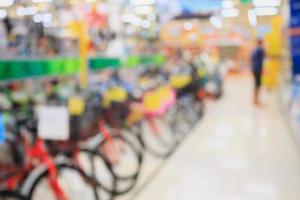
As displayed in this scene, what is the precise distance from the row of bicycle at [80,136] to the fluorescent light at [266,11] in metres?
15.8

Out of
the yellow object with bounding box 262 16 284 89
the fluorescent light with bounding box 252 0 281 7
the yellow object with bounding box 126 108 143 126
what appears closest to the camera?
the yellow object with bounding box 126 108 143 126

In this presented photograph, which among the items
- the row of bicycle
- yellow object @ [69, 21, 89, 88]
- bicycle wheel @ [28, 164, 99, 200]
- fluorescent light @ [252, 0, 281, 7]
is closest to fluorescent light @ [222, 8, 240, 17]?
fluorescent light @ [252, 0, 281, 7]

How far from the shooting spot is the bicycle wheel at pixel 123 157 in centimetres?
359

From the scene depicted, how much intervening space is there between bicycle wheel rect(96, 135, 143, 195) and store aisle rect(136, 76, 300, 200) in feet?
0.56

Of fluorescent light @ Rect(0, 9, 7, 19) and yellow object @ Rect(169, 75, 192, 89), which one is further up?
fluorescent light @ Rect(0, 9, 7, 19)

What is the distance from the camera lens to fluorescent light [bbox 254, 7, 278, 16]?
65.9ft

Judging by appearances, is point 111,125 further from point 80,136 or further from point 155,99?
point 155,99

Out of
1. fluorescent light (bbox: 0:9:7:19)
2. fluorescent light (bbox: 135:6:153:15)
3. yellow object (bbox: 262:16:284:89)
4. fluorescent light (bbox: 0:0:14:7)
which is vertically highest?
fluorescent light (bbox: 0:0:14:7)

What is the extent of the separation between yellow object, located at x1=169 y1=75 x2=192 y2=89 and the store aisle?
32.0 inches

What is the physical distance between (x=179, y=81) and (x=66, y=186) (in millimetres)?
3808

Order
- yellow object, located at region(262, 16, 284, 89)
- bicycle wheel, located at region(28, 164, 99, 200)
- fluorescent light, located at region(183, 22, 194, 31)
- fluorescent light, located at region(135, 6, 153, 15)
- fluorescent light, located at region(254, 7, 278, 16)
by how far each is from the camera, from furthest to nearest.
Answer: fluorescent light, located at region(254, 7, 278, 16), fluorescent light, located at region(135, 6, 153, 15), fluorescent light, located at region(183, 22, 194, 31), yellow object, located at region(262, 16, 284, 89), bicycle wheel, located at region(28, 164, 99, 200)

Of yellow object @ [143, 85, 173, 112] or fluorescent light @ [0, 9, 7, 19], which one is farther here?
yellow object @ [143, 85, 173, 112]

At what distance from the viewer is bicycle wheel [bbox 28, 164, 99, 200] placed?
248cm

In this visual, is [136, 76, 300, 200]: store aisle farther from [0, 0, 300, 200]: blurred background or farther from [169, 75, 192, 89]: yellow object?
[169, 75, 192, 89]: yellow object
